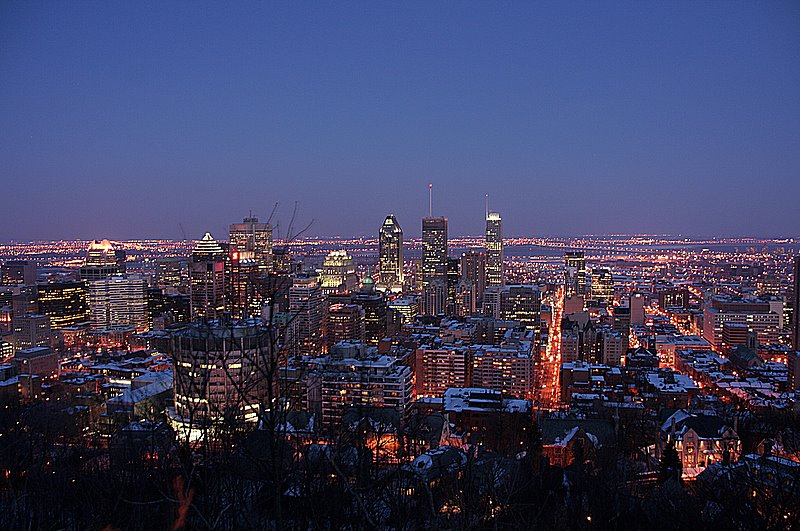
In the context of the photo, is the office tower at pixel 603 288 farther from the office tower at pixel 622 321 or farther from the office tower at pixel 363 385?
the office tower at pixel 363 385

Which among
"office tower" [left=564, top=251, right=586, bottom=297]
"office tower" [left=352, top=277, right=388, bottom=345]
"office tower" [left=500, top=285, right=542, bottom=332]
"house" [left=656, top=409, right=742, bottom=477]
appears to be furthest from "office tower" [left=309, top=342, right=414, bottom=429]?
"office tower" [left=564, top=251, right=586, bottom=297]

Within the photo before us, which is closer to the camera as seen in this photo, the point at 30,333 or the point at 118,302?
the point at 30,333

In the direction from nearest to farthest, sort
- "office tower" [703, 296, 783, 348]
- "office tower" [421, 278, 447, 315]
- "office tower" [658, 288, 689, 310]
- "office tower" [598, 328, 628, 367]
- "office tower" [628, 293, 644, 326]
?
"office tower" [598, 328, 628, 367] < "office tower" [703, 296, 783, 348] < "office tower" [628, 293, 644, 326] < "office tower" [421, 278, 447, 315] < "office tower" [658, 288, 689, 310]

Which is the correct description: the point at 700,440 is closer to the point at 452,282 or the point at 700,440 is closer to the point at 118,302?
the point at 118,302

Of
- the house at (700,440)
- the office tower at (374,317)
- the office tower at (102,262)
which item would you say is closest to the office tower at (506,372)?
the house at (700,440)

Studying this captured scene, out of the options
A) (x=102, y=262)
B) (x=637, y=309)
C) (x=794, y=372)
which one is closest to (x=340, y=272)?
(x=102, y=262)

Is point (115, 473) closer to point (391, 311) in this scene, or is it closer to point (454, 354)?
point (454, 354)

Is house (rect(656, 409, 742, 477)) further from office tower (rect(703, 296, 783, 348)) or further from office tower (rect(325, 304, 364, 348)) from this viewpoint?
office tower (rect(703, 296, 783, 348))

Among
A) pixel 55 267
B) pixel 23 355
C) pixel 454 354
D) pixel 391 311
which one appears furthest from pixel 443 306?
pixel 55 267
